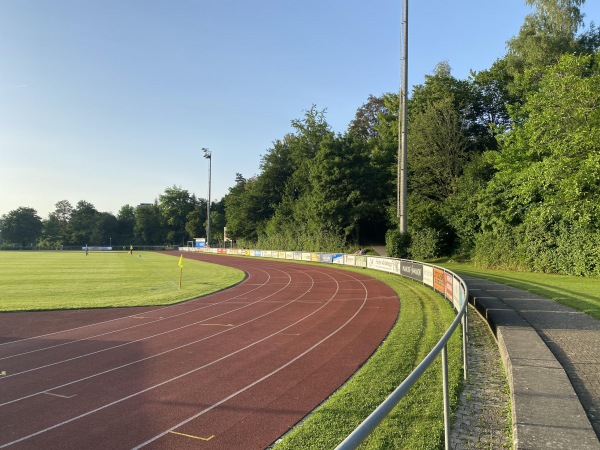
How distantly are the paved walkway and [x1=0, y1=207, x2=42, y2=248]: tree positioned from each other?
152 meters

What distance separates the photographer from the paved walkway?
4039mm

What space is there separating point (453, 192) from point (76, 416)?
4019 centimetres

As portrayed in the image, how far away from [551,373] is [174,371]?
6.68m

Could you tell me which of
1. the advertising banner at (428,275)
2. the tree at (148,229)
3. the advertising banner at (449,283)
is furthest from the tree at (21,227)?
the advertising banner at (449,283)

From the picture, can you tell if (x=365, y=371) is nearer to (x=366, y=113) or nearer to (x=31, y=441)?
(x=31, y=441)

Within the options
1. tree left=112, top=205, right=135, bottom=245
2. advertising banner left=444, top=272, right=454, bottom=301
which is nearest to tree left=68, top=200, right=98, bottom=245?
tree left=112, top=205, right=135, bottom=245

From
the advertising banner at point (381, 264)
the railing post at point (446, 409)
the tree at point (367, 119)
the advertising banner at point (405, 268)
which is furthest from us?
the tree at point (367, 119)

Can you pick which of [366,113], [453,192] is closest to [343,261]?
[453,192]

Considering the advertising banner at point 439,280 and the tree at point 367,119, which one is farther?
the tree at point 367,119

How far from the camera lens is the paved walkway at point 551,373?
4.04 metres

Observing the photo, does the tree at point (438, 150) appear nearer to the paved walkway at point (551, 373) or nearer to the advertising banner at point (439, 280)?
the advertising banner at point (439, 280)

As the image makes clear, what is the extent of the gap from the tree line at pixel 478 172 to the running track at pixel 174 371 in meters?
14.5

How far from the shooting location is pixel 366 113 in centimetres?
7844

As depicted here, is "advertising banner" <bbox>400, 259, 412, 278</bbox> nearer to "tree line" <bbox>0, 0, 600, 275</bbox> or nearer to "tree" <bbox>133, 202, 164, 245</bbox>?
"tree line" <bbox>0, 0, 600, 275</bbox>
